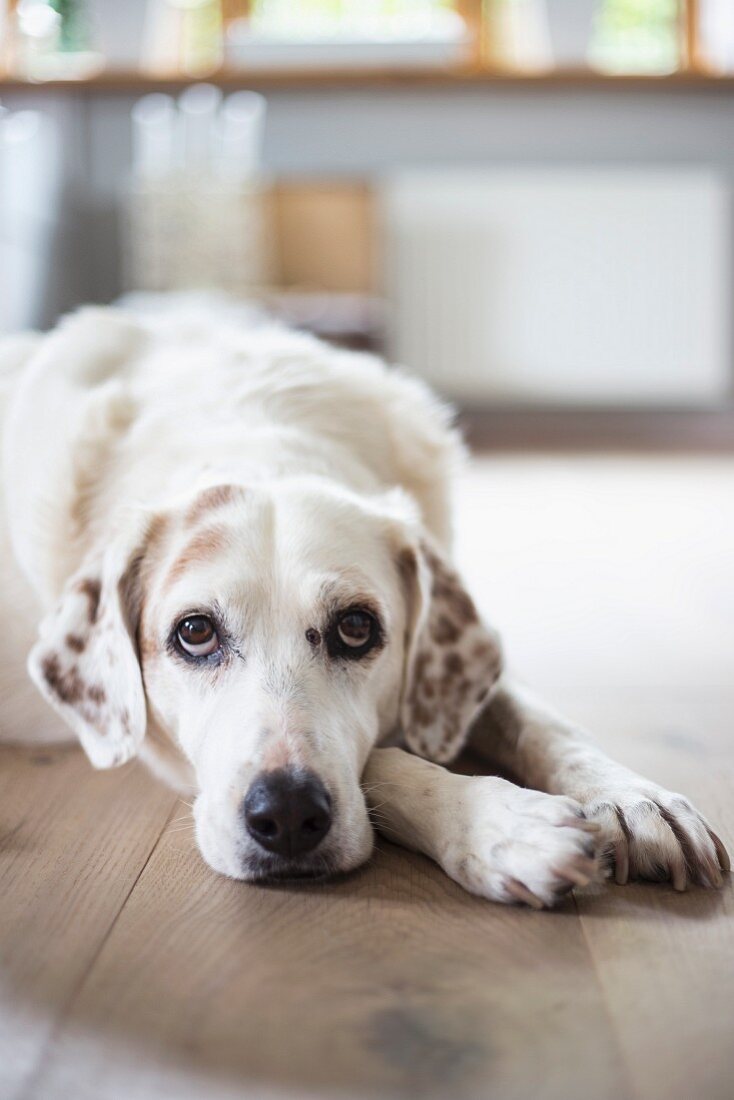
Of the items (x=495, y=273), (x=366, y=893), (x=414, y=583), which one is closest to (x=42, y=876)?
(x=366, y=893)

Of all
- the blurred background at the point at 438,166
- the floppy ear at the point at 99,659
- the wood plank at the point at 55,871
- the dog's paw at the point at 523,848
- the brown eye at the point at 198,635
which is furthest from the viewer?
the blurred background at the point at 438,166

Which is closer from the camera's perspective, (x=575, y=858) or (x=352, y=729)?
(x=575, y=858)

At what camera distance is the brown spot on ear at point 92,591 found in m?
1.49

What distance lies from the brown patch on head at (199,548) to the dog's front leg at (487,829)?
0.34 metres

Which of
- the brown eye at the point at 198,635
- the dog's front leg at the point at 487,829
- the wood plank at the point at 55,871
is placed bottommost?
the wood plank at the point at 55,871

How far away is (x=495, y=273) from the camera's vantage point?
6062mm

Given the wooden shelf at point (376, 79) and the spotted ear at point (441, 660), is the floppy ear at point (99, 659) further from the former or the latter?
the wooden shelf at point (376, 79)

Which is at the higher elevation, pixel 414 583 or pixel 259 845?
pixel 414 583

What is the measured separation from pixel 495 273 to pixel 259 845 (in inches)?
206

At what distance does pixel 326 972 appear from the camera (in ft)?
3.51

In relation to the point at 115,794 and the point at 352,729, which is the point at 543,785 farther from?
the point at 115,794

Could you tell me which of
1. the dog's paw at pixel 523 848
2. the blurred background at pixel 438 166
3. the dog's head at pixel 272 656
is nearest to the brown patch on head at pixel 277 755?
the dog's head at pixel 272 656

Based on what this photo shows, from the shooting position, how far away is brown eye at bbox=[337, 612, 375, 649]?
139cm

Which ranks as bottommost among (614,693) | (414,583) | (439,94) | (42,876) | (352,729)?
(614,693)
